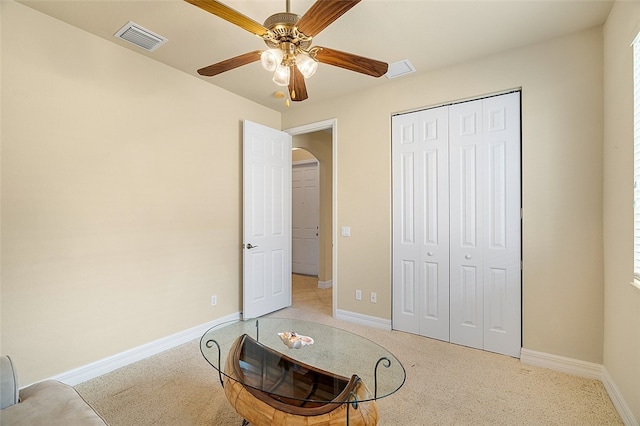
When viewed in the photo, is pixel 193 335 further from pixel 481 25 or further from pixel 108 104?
pixel 481 25

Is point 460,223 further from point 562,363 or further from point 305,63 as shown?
point 305,63

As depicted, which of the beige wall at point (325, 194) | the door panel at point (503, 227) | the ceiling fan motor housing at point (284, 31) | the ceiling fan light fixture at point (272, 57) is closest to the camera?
the ceiling fan motor housing at point (284, 31)

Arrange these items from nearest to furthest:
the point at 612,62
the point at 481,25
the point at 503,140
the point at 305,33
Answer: the point at 305,33 → the point at 612,62 → the point at 481,25 → the point at 503,140

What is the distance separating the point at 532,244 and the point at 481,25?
178 cm

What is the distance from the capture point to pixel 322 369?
5.55ft

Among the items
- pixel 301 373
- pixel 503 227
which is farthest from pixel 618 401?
pixel 301 373

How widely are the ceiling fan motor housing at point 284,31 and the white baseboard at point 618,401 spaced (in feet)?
9.11

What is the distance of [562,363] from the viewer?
2.35 m

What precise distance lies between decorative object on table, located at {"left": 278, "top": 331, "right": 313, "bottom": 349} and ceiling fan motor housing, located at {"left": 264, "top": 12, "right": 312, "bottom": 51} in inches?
69.6

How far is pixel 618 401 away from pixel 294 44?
9.64ft

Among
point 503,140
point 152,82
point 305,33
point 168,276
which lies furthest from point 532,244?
point 152,82

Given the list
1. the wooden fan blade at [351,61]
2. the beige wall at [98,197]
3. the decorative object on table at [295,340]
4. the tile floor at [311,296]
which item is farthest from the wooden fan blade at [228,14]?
the tile floor at [311,296]

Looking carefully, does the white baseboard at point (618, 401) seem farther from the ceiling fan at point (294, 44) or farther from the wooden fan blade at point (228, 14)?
the wooden fan blade at point (228, 14)

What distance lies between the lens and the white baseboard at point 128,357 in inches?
86.4
